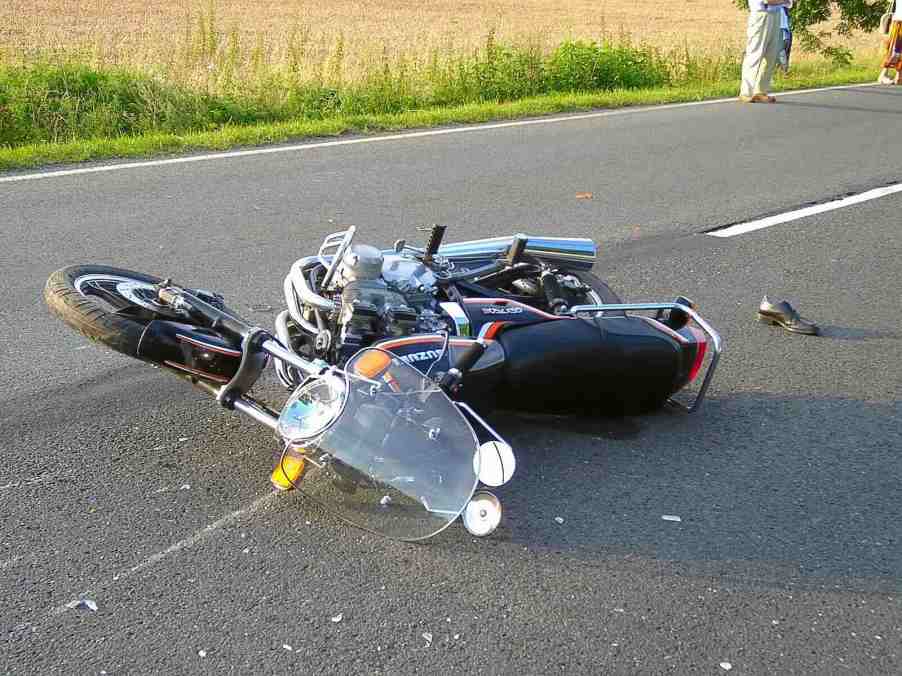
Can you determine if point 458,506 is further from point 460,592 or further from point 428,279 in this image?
point 428,279

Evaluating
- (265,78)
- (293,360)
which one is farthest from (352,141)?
(293,360)

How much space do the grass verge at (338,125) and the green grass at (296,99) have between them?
0.02m

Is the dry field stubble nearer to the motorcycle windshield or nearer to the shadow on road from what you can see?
the shadow on road

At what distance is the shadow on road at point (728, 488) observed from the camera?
3.79 m

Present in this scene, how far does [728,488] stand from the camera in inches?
167

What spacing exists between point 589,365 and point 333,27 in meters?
20.2

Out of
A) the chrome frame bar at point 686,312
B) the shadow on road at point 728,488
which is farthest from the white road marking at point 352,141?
the shadow on road at point 728,488

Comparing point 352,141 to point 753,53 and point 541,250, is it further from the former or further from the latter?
point 753,53

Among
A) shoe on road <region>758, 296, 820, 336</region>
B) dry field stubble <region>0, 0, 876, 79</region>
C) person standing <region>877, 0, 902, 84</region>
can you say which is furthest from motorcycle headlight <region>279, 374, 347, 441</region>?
person standing <region>877, 0, 902, 84</region>

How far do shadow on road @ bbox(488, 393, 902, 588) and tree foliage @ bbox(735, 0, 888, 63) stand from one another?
1771 centimetres

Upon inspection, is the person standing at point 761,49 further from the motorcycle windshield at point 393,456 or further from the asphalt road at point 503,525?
the motorcycle windshield at point 393,456

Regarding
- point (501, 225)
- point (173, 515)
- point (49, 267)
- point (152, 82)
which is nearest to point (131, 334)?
point (173, 515)

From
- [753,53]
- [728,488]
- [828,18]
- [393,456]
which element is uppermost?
[828,18]

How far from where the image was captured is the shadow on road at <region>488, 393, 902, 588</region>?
12.4 ft
